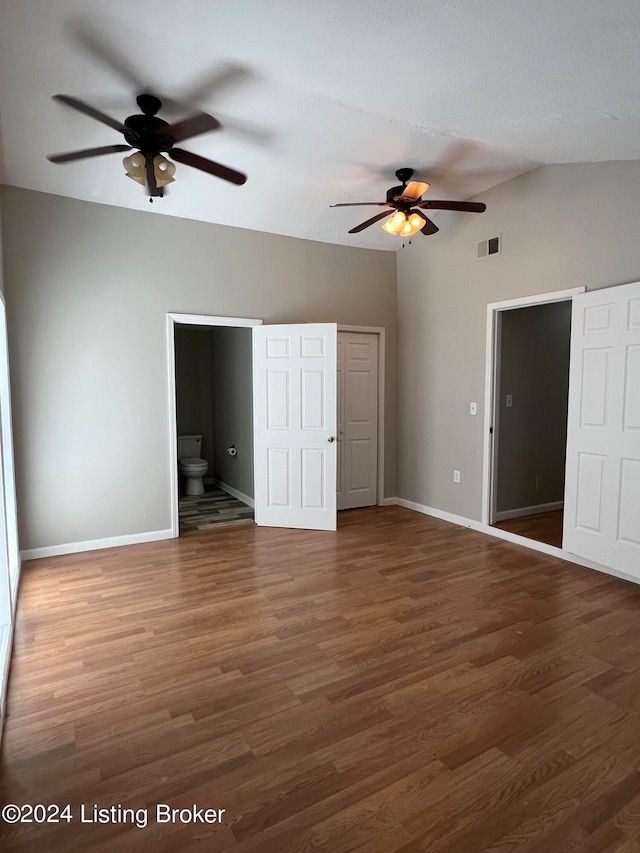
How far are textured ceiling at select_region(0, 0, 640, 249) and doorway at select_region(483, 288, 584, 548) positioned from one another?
1621mm

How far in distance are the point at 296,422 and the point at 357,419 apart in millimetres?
1007

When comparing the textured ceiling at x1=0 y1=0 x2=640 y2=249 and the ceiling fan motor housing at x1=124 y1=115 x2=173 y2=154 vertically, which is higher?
the textured ceiling at x1=0 y1=0 x2=640 y2=249

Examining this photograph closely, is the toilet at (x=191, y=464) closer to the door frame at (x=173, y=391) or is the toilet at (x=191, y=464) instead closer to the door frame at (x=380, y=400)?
the door frame at (x=173, y=391)

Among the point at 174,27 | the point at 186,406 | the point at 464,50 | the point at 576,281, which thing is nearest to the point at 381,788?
the point at 464,50

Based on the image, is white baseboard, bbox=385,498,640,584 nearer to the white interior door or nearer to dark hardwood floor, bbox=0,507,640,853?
dark hardwood floor, bbox=0,507,640,853

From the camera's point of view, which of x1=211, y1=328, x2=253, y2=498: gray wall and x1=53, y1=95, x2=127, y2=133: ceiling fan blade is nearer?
x1=53, y1=95, x2=127, y2=133: ceiling fan blade

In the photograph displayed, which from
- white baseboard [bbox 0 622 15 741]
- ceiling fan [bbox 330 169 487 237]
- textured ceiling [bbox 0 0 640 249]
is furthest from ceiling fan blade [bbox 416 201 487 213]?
white baseboard [bbox 0 622 15 741]

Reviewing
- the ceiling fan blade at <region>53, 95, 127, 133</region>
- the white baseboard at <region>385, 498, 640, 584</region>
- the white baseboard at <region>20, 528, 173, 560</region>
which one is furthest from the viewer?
the white baseboard at <region>20, 528, 173, 560</region>

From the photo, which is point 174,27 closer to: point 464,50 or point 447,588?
point 464,50

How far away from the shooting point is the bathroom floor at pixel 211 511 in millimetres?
5032

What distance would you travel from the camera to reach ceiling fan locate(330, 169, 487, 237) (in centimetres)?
359

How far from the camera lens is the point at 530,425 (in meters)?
5.14

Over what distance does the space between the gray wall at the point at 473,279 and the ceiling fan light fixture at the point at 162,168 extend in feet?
9.55

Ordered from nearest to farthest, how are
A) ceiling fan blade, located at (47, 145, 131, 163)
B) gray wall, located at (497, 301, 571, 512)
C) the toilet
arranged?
ceiling fan blade, located at (47, 145, 131, 163)
gray wall, located at (497, 301, 571, 512)
the toilet
